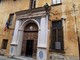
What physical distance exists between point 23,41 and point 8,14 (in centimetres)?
391

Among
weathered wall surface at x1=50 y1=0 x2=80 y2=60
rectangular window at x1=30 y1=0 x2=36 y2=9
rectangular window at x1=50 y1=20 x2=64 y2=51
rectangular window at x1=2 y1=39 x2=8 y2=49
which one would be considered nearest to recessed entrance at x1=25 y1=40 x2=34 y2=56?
rectangular window at x1=50 y1=20 x2=64 y2=51

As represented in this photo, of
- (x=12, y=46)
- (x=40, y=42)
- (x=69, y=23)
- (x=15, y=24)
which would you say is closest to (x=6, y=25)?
(x=15, y=24)

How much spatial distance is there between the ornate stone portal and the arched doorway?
0.19 metres

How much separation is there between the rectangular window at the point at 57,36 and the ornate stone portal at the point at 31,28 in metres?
0.51

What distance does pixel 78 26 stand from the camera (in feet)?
22.9

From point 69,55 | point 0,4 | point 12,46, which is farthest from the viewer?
point 0,4

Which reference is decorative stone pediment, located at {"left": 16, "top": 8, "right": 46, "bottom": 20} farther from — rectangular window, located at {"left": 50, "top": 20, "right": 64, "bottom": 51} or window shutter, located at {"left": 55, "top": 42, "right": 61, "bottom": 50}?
window shutter, located at {"left": 55, "top": 42, "right": 61, "bottom": 50}

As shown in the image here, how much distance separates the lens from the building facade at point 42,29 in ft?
23.4

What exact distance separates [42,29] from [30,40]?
187cm

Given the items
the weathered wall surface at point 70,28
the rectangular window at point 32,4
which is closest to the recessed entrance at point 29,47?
the weathered wall surface at point 70,28

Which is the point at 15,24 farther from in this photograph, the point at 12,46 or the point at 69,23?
the point at 69,23

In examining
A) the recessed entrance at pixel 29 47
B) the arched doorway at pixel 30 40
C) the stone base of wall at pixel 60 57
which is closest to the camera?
the stone base of wall at pixel 60 57

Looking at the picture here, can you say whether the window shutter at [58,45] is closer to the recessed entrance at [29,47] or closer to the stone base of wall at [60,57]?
the stone base of wall at [60,57]

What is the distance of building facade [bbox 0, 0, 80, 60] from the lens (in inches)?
281
